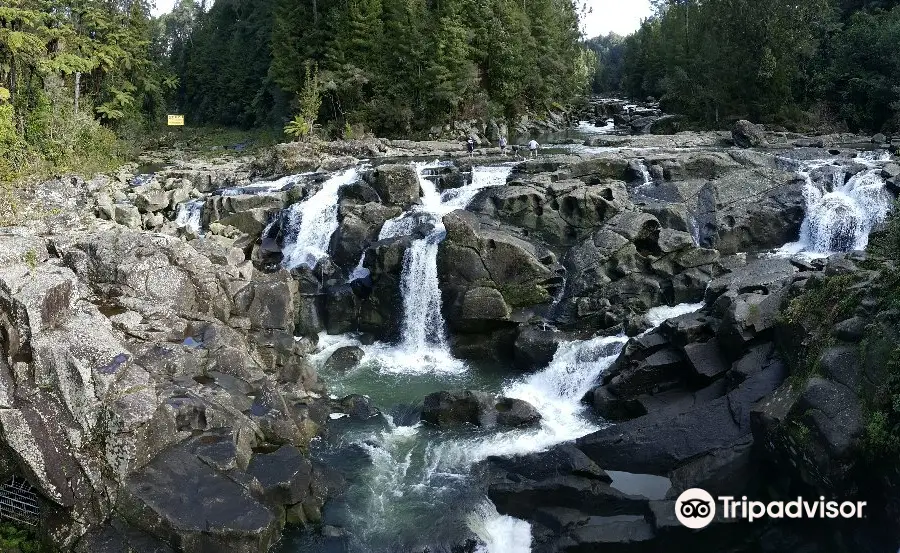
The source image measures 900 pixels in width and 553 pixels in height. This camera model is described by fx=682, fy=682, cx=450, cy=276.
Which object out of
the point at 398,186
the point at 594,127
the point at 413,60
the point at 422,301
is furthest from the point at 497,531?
the point at 594,127

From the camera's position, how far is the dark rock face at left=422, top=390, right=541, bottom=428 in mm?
16250

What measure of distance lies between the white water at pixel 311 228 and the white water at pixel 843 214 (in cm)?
1579

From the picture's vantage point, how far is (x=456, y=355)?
20.7m

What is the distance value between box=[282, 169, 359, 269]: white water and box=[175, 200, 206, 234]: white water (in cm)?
386

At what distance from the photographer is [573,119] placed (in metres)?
65.5

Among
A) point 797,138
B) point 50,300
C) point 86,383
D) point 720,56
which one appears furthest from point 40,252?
point 720,56

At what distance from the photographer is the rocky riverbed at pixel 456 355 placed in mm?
11531

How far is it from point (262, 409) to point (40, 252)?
6.74 metres

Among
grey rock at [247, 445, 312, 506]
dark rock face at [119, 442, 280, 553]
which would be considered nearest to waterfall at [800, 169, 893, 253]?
grey rock at [247, 445, 312, 506]

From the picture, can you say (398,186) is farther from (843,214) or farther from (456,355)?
(843,214)

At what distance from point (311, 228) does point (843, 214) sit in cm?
1840

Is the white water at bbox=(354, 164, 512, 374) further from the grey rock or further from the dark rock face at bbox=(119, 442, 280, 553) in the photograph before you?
the dark rock face at bbox=(119, 442, 280, 553)

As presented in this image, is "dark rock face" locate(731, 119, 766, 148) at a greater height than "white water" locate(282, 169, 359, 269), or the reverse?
"dark rock face" locate(731, 119, 766, 148)

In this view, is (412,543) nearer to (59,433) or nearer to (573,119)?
(59,433)
